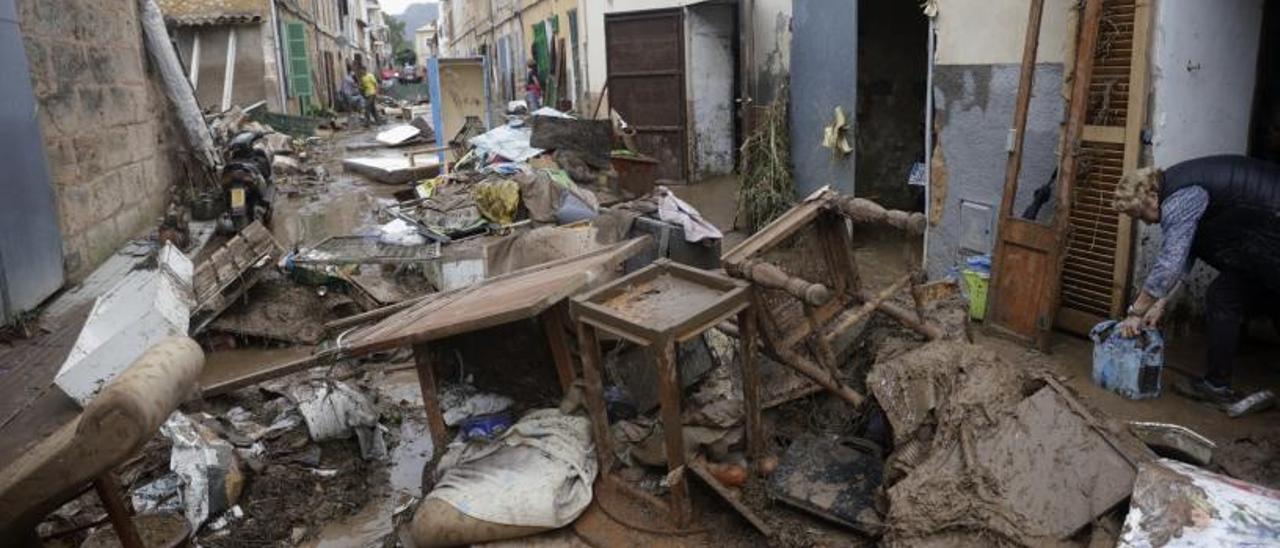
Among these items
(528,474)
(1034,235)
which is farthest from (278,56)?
(528,474)

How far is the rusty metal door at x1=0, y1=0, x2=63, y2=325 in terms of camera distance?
226 inches

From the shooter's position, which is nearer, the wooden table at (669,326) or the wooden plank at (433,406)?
the wooden table at (669,326)

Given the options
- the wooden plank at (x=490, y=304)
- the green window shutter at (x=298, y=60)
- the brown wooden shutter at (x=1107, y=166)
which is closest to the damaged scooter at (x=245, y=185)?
the wooden plank at (x=490, y=304)

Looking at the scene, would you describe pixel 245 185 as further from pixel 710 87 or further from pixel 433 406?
pixel 433 406

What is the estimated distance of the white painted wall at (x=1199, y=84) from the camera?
4621 millimetres

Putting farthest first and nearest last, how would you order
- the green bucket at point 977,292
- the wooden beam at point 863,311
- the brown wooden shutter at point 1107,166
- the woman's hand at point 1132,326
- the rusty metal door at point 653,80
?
the rusty metal door at point 653,80, the green bucket at point 977,292, the brown wooden shutter at point 1107,166, the woman's hand at point 1132,326, the wooden beam at point 863,311

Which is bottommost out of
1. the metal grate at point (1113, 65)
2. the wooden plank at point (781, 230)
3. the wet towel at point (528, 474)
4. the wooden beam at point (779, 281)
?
the wet towel at point (528, 474)

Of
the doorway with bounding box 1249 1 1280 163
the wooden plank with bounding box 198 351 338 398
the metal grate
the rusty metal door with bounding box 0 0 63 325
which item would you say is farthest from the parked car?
the doorway with bounding box 1249 1 1280 163

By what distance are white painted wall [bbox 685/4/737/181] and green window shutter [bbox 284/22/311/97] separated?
1363cm

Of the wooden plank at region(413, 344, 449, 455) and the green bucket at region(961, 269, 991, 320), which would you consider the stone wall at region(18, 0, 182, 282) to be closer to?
the wooden plank at region(413, 344, 449, 455)

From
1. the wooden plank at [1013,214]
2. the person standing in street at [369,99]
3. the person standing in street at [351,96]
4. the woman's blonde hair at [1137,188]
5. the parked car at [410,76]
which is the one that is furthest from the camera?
the parked car at [410,76]

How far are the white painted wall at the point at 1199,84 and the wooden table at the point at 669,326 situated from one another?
280 cm

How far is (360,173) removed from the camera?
46.8ft

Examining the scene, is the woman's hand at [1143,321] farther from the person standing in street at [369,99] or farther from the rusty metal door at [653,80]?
the person standing in street at [369,99]
